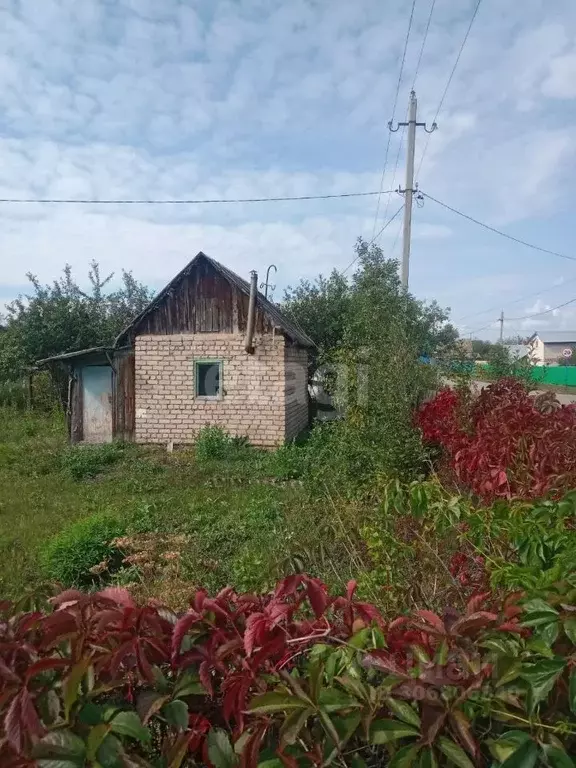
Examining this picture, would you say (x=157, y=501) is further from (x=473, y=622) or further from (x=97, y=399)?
(x=473, y=622)

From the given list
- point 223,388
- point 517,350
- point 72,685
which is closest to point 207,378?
point 223,388

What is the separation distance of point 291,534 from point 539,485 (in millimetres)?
2785

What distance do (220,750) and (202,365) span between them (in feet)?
36.9

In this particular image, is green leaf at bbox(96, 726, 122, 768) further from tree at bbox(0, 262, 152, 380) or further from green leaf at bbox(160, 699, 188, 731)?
tree at bbox(0, 262, 152, 380)

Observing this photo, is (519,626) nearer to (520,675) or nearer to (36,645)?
(520,675)

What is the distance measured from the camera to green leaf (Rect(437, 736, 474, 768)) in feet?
3.25

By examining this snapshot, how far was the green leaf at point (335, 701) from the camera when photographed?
1.05 meters

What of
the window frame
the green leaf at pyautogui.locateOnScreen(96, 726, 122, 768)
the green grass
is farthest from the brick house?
the green leaf at pyautogui.locateOnScreen(96, 726, 122, 768)

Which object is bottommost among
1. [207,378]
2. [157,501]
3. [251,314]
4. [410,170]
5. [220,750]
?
[157,501]

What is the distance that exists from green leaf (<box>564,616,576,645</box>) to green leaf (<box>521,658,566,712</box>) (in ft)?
0.20

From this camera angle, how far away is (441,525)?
2.31m

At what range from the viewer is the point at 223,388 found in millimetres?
11891

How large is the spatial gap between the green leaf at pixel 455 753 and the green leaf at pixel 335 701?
0.52ft

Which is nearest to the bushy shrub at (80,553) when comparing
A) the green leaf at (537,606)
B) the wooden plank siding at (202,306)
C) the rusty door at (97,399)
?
the green leaf at (537,606)
